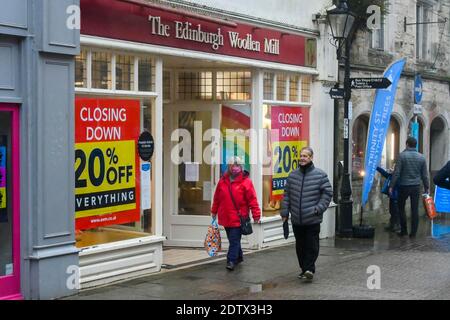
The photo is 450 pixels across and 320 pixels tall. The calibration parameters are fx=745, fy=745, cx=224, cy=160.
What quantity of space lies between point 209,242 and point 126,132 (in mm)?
1979

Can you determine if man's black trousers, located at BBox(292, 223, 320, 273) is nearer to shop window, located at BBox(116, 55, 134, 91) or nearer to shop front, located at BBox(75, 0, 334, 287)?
shop front, located at BBox(75, 0, 334, 287)

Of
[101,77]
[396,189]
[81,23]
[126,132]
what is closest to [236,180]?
[126,132]

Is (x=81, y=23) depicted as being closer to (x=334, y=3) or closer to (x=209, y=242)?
(x=209, y=242)

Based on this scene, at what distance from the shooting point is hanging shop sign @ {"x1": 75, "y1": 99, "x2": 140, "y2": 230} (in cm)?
945

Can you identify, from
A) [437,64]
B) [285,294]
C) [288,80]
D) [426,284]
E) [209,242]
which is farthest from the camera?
[437,64]

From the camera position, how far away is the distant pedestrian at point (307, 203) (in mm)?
9805

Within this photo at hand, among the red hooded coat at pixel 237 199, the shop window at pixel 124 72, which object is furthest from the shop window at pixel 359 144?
the shop window at pixel 124 72

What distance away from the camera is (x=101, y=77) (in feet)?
32.1

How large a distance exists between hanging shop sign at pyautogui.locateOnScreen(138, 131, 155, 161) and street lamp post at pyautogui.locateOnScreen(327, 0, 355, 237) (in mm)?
4799

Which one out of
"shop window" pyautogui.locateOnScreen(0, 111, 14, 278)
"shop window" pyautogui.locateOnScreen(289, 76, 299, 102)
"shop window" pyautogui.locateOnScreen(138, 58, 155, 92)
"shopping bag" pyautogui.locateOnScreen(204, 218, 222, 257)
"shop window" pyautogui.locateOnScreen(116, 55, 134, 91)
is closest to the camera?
"shop window" pyautogui.locateOnScreen(0, 111, 14, 278)

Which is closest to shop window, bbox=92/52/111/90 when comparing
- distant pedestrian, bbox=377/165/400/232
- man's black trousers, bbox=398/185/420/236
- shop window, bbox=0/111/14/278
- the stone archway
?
shop window, bbox=0/111/14/278

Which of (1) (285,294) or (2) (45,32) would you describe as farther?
(1) (285,294)

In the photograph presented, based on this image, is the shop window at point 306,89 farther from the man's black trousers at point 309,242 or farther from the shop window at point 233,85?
the man's black trousers at point 309,242

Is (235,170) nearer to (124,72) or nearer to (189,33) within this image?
(124,72)
